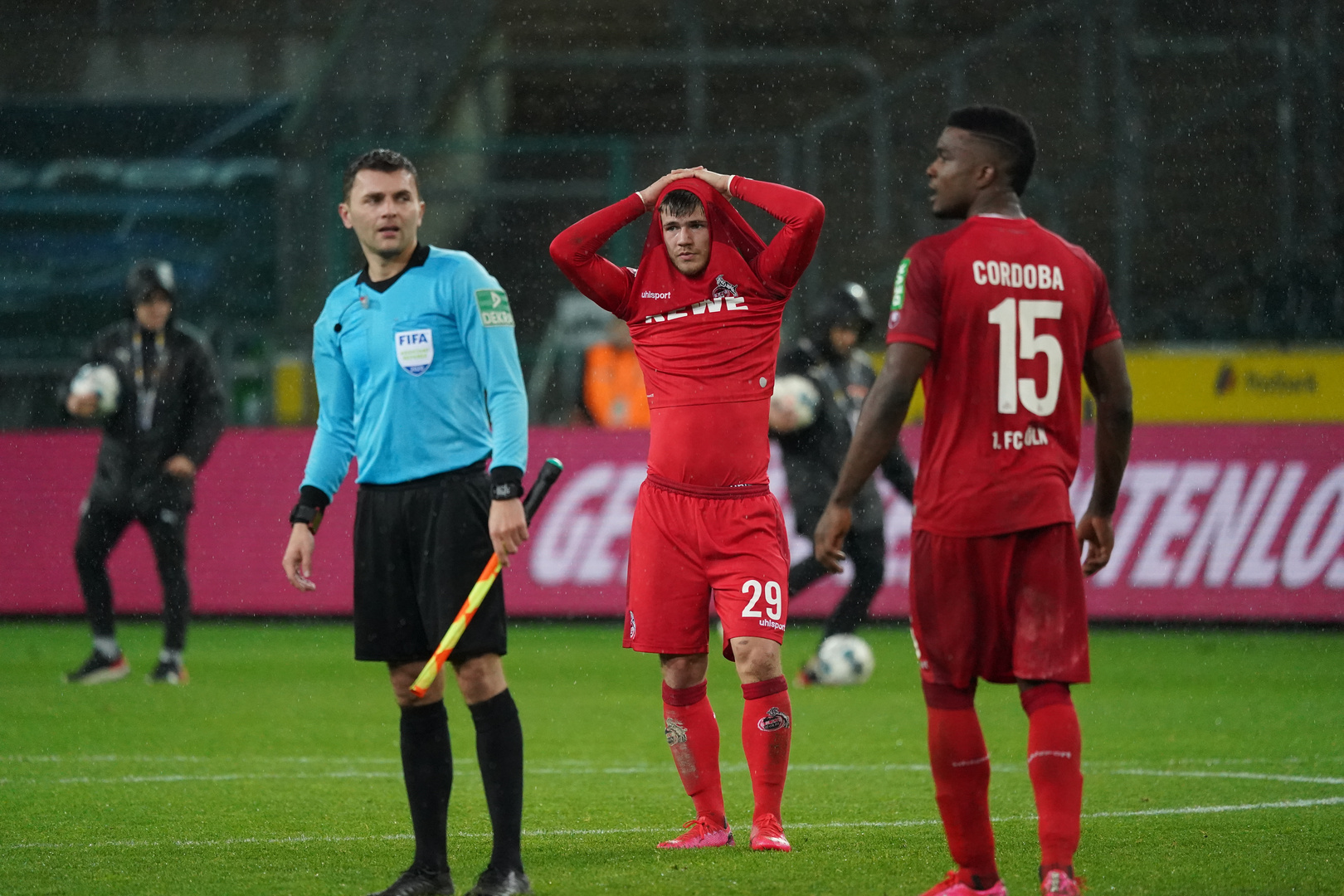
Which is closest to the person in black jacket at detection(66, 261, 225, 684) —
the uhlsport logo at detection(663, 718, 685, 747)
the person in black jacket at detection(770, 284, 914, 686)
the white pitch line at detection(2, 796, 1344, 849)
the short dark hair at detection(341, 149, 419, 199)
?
the person in black jacket at detection(770, 284, 914, 686)

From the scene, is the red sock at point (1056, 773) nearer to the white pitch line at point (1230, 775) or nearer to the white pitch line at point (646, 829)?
the white pitch line at point (646, 829)

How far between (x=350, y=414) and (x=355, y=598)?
0.56 m

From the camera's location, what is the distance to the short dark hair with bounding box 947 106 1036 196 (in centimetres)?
452

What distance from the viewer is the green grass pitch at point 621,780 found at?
513 centimetres

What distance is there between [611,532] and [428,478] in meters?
8.16

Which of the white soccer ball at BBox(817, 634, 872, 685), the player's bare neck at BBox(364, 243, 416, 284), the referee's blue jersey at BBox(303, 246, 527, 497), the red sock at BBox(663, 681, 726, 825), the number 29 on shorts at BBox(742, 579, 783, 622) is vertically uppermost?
the player's bare neck at BBox(364, 243, 416, 284)

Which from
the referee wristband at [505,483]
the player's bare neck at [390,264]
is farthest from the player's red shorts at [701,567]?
the player's bare neck at [390,264]

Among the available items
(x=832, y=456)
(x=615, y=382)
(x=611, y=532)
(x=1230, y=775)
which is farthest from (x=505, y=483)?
(x=615, y=382)

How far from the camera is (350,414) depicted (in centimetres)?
520

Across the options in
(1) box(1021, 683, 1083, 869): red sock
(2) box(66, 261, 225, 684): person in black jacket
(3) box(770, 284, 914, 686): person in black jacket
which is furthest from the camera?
(2) box(66, 261, 225, 684): person in black jacket

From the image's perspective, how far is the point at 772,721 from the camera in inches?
218

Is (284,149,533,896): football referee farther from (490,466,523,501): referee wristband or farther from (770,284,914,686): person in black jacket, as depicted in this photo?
(770,284,914,686): person in black jacket

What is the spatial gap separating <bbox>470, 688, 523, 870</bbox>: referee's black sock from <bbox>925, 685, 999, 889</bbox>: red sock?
1.15 metres

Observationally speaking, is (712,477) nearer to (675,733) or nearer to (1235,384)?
(675,733)
